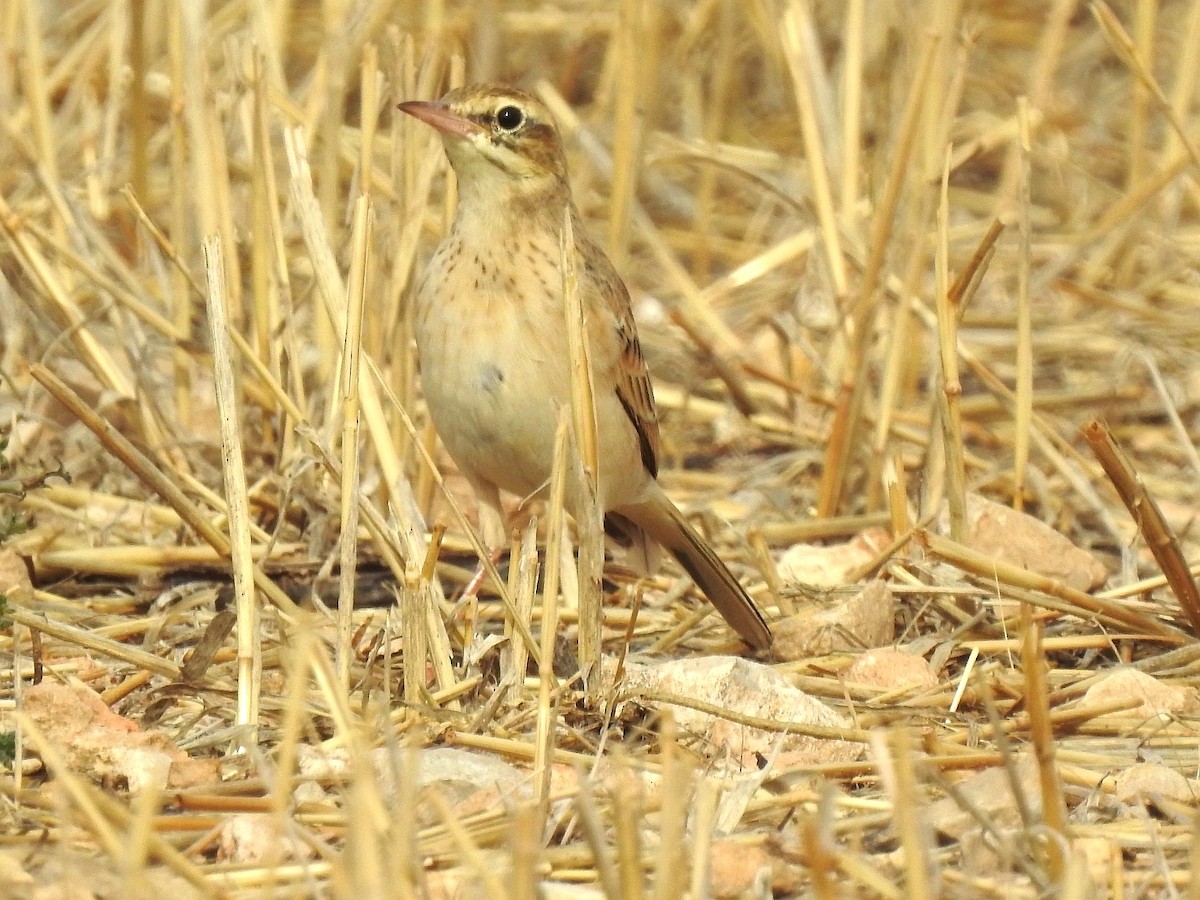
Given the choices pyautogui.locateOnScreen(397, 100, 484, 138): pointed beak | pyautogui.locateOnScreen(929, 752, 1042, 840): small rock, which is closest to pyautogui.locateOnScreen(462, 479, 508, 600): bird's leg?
pyautogui.locateOnScreen(397, 100, 484, 138): pointed beak

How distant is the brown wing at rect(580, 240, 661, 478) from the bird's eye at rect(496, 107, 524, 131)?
0.31 metres

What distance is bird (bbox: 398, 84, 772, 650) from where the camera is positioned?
3.88m

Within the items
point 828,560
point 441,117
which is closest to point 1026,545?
point 828,560

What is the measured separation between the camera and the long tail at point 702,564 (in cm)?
397

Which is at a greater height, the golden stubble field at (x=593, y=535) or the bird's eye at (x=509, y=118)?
the bird's eye at (x=509, y=118)

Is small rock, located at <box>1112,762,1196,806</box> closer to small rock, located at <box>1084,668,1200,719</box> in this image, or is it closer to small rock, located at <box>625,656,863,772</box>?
small rock, located at <box>1084,668,1200,719</box>

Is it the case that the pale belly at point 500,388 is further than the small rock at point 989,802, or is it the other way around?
the pale belly at point 500,388

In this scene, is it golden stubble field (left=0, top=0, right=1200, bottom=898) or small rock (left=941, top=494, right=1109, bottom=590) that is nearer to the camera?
golden stubble field (left=0, top=0, right=1200, bottom=898)

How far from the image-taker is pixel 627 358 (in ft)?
13.9

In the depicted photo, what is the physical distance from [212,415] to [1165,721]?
9.28 feet

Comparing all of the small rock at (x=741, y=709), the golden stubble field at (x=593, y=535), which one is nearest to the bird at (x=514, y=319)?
the golden stubble field at (x=593, y=535)

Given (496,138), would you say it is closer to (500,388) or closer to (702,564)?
(500,388)

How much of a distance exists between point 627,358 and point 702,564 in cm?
52

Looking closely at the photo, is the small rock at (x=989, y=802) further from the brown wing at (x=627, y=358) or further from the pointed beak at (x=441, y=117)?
the pointed beak at (x=441, y=117)
